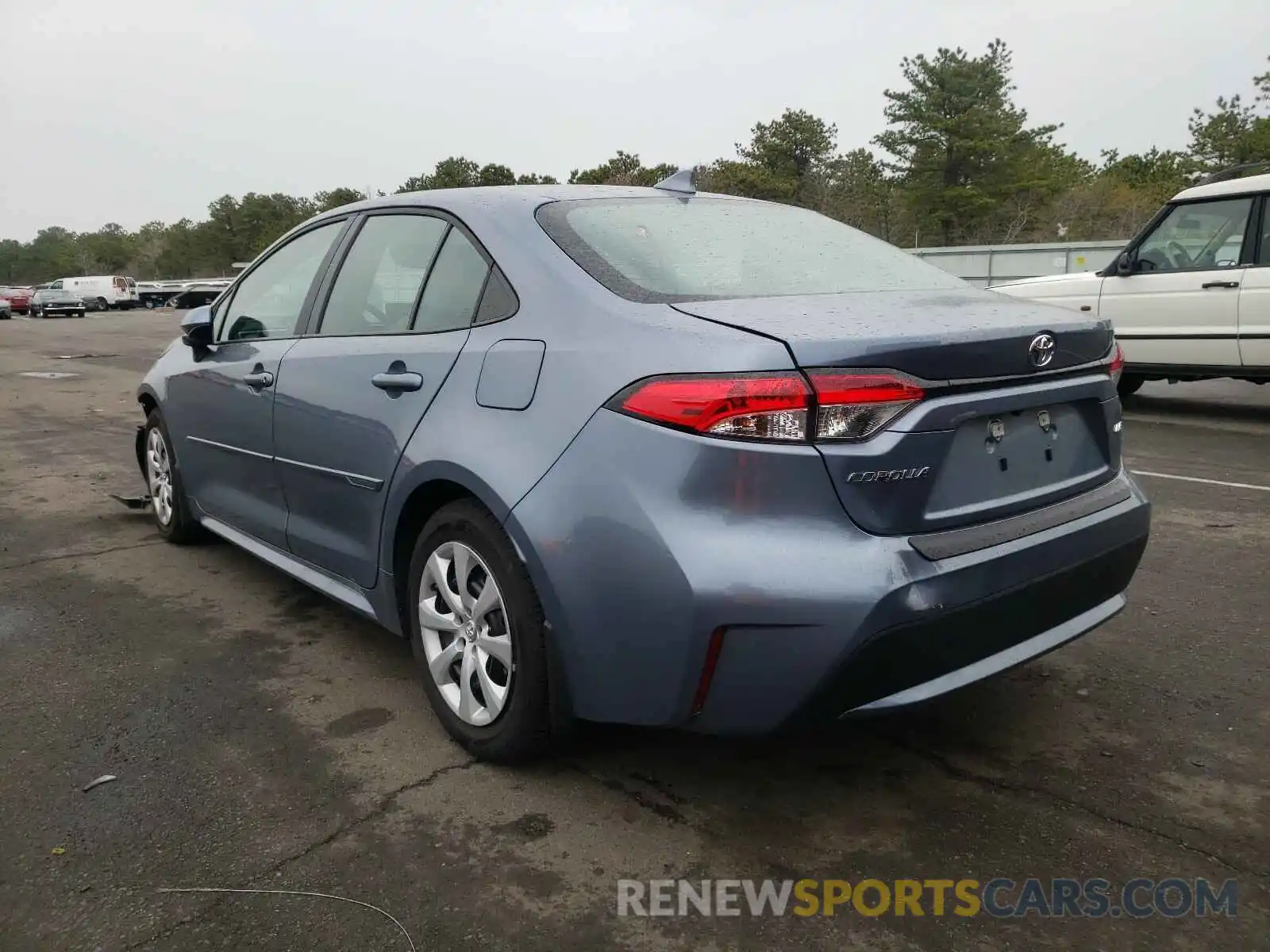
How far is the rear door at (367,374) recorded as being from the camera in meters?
3.02

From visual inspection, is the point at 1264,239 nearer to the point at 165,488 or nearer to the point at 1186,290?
the point at 1186,290

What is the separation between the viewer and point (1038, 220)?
43781mm

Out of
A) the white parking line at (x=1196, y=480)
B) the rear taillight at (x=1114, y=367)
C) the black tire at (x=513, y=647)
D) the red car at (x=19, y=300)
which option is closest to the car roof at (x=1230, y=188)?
the white parking line at (x=1196, y=480)

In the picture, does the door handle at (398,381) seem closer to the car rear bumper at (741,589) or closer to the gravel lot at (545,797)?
the car rear bumper at (741,589)

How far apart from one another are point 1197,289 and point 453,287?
296 inches

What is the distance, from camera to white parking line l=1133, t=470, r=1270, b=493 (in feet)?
19.9

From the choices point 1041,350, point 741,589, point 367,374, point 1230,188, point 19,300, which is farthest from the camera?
point 19,300

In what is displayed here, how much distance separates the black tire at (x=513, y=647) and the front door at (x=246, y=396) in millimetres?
1255

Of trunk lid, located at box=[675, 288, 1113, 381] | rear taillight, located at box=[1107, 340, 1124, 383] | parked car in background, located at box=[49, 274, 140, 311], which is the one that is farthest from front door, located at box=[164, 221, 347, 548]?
parked car in background, located at box=[49, 274, 140, 311]

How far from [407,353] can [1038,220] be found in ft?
150

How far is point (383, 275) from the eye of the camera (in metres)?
3.44

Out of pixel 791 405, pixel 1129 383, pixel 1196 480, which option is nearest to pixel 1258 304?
pixel 1129 383

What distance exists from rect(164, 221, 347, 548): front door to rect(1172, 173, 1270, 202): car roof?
6.91 metres

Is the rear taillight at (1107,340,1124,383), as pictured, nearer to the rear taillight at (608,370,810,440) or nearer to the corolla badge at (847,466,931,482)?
the corolla badge at (847,466,931,482)
